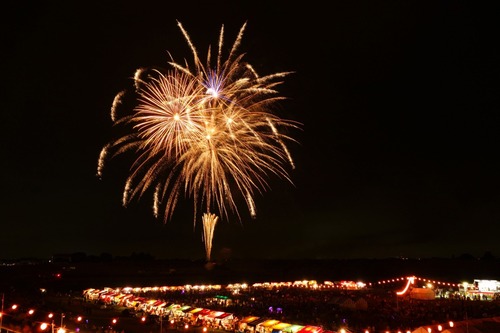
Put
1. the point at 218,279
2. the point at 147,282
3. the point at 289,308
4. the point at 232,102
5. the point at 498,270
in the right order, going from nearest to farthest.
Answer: the point at 232,102 → the point at 289,308 → the point at 147,282 → the point at 218,279 → the point at 498,270

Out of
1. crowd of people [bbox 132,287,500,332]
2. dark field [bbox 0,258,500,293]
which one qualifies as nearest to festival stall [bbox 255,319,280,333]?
crowd of people [bbox 132,287,500,332]

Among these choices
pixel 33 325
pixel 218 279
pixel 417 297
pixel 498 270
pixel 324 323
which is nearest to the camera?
pixel 33 325

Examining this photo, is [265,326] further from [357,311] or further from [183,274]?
[183,274]

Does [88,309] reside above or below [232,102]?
below

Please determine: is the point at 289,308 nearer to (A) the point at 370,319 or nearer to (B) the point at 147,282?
(A) the point at 370,319

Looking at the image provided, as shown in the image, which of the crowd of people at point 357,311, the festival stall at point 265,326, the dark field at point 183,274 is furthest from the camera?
the dark field at point 183,274

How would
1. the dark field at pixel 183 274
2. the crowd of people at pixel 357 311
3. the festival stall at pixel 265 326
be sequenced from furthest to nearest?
the dark field at pixel 183 274 < the crowd of people at pixel 357 311 < the festival stall at pixel 265 326

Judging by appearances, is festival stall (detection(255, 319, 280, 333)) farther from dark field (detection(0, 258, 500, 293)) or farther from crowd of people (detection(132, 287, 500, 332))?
dark field (detection(0, 258, 500, 293))

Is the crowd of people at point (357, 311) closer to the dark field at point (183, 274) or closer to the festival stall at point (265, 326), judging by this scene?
the festival stall at point (265, 326)

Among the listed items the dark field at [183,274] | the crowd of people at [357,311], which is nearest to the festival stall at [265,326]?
the crowd of people at [357,311]

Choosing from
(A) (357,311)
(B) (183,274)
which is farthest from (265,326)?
(B) (183,274)

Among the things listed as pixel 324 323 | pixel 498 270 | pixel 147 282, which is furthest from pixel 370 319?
pixel 498 270
